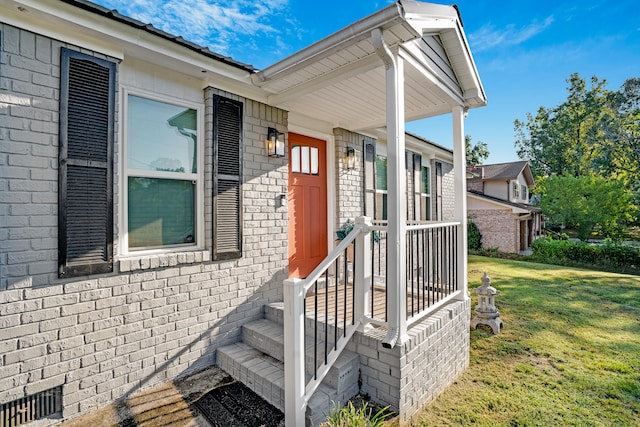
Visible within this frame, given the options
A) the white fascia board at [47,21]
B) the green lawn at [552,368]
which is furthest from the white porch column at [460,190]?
the white fascia board at [47,21]

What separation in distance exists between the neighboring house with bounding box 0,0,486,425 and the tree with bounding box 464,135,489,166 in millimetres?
29292

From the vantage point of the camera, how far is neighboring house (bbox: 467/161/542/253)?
13891 mm

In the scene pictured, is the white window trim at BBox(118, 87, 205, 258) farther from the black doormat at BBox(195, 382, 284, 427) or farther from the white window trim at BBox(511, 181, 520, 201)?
the white window trim at BBox(511, 181, 520, 201)

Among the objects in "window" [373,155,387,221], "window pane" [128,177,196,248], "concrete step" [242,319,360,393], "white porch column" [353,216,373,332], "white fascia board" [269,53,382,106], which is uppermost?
"white fascia board" [269,53,382,106]

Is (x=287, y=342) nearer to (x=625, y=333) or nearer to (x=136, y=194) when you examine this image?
(x=136, y=194)

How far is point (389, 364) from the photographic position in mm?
2527

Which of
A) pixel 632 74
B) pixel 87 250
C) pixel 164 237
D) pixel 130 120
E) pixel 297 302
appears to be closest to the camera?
pixel 297 302

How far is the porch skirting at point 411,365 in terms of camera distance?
2.50m

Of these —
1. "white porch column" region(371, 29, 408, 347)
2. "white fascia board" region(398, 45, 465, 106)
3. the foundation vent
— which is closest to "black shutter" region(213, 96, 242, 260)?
the foundation vent

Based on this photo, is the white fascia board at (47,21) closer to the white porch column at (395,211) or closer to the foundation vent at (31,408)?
the white porch column at (395,211)

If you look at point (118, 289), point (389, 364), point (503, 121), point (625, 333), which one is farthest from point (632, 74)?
point (118, 289)

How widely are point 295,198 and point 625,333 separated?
5207 millimetres

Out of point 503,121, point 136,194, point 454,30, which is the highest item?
point 503,121

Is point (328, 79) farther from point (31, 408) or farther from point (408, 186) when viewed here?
point (408, 186)
